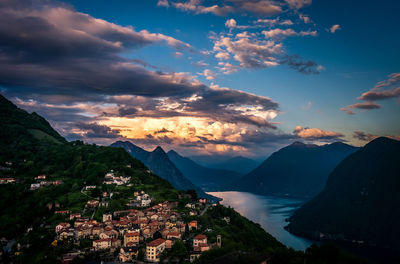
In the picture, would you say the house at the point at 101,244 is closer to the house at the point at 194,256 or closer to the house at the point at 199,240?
the house at the point at 199,240

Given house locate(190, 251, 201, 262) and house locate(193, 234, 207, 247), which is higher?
house locate(193, 234, 207, 247)

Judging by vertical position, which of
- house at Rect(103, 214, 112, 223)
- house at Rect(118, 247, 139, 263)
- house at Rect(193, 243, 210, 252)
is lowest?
house at Rect(118, 247, 139, 263)

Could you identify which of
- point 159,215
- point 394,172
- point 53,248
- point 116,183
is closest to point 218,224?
point 159,215

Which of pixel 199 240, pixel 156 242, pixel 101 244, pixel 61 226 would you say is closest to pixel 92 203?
pixel 61 226

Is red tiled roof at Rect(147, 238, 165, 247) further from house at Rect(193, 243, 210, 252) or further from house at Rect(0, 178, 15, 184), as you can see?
house at Rect(0, 178, 15, 184)

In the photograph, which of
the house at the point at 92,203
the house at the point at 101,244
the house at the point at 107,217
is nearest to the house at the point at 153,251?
the house at the point at 101,244

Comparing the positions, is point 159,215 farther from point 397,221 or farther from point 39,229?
point 397,221

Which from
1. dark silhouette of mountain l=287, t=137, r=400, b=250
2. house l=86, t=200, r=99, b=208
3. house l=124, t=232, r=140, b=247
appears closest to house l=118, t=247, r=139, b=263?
house l=124, t=232, r=140, b=247
